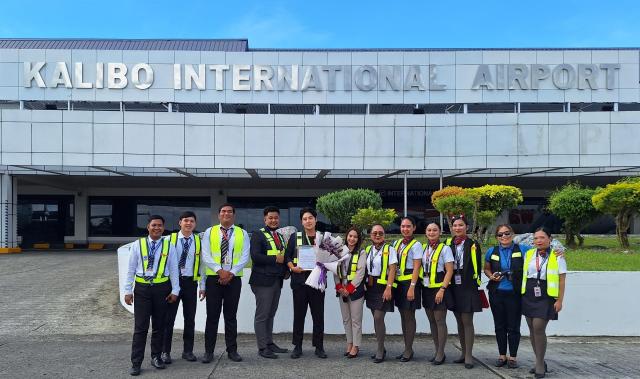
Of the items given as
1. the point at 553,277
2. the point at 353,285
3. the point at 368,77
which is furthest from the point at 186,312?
the point at 368,77

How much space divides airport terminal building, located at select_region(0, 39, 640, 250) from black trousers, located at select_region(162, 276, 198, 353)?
51.3 ft

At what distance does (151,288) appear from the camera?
557 cm

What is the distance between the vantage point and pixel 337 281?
607 cm

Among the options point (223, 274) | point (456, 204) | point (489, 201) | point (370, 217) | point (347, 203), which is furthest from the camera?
point (489, 201)

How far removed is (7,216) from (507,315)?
22.0 m

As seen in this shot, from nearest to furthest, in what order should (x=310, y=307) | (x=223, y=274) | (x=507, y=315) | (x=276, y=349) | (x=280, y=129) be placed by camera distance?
(x=507, y=315) < (x=223, y=274) < (x=310, y=307) < (x=276, y=349) < (x=280, y=129)

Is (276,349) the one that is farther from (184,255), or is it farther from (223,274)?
(184,255)

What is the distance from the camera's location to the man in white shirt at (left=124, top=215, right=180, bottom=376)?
18.2 ft

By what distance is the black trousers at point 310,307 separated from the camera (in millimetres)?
6039

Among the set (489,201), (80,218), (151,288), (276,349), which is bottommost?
(276,349)

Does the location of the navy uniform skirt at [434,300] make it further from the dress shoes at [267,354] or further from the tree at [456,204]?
the tree at [456,204]

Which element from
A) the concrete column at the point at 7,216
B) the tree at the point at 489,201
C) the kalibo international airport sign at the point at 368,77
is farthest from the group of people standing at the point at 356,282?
the kalibo international airport sign at the point at 368,77

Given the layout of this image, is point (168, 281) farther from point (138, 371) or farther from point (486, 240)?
point (486, 240)

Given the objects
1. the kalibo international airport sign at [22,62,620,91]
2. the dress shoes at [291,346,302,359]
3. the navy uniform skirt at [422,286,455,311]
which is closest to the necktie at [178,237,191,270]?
the dress shoes at [291,346,302,359]
